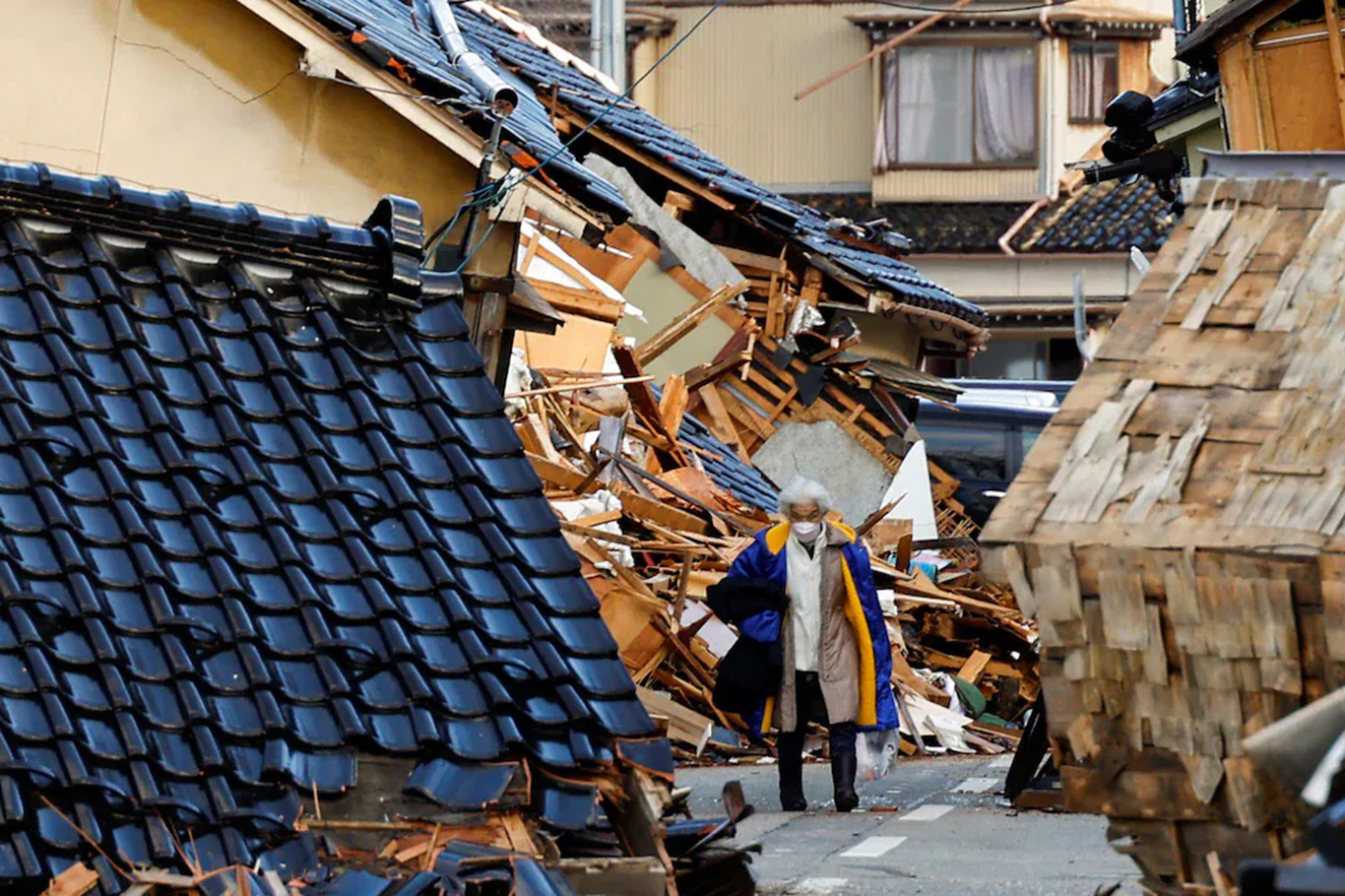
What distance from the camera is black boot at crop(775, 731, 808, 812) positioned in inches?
492

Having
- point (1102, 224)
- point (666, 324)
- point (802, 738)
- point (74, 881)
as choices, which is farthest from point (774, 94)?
point (74, 881)

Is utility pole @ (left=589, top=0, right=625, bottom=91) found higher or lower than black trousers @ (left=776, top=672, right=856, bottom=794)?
higher

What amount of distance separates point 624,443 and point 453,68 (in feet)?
18.8

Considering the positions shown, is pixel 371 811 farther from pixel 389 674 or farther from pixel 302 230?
pixel 302 230

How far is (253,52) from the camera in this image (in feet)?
40.2

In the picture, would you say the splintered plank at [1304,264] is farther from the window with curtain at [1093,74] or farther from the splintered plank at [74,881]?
the window with curtain at [1093,74]

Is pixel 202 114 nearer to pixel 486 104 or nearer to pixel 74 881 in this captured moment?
pixel 486 104

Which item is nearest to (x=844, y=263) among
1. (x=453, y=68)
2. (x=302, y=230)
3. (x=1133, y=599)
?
(x=453, y=68)

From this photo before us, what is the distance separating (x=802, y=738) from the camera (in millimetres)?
12578

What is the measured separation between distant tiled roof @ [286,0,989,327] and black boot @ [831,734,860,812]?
3331 millimetres

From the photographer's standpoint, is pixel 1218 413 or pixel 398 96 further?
pixel 398 96

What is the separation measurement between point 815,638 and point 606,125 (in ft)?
30.2

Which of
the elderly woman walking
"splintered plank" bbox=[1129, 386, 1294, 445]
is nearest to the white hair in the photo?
the elderly woman walking

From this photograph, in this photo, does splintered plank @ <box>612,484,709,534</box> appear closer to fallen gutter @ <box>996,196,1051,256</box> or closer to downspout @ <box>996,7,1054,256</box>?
fallen gutter @ <box>996,196,1051,256</box>
